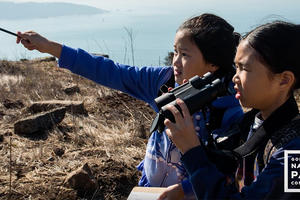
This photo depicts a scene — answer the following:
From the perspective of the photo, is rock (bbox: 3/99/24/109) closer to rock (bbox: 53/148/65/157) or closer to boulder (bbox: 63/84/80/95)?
boulder (bbox: 63/84/80/95)

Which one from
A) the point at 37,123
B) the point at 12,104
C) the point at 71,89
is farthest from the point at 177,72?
the point at 71,89

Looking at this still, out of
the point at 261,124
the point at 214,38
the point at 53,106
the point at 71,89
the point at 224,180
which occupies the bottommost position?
the point at 71,89

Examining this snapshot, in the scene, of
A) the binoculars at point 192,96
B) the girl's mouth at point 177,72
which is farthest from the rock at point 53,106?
the binoculars at point 192,96

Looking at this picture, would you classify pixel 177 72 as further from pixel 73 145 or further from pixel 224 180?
pixel 73 145

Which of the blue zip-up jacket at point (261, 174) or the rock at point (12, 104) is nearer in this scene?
the blue zip-up jacket at point (261, 174)

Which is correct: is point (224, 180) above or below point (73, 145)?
above

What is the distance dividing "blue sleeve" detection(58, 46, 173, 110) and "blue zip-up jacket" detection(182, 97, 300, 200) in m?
0.89

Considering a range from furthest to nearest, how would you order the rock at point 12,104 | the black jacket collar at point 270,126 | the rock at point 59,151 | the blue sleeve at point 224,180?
the rock at point 12,104
the rock at point 59,151
the black jacket collar at point 270,126
the blue sleeve at point 224,180

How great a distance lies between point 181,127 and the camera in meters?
1.73

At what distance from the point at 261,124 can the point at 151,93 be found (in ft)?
2.88

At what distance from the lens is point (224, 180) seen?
1703mm

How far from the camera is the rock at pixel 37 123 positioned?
4.38 meters

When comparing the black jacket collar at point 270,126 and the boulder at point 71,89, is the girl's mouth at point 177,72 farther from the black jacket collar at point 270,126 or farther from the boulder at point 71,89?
the boulder at point 71,89

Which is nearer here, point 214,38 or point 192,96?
point 192,96
